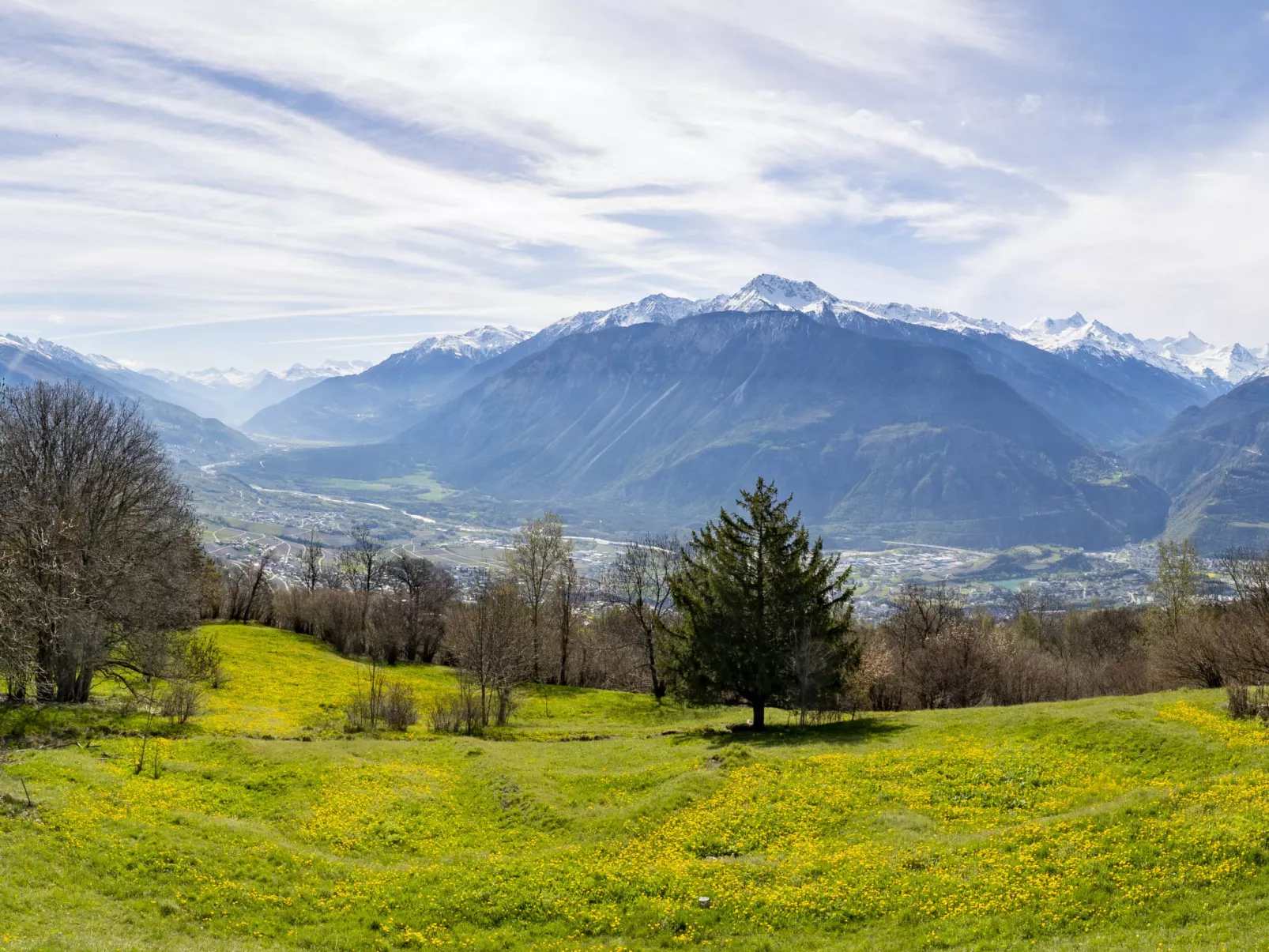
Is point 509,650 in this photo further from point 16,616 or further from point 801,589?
point 16,616

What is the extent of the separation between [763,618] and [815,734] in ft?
27.7

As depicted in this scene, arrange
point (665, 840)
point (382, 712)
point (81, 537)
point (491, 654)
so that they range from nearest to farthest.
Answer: point (665, 840) < point (81, 537) < point (382, 712) < point (491, 654)

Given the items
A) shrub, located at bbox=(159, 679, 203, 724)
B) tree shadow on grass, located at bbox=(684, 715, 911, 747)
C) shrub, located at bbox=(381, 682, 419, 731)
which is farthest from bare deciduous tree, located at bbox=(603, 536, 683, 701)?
shrub, located at bbox=(159, 679, 203, 724)

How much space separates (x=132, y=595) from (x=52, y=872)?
110ft

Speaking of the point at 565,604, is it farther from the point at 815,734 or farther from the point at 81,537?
the point at 81,537

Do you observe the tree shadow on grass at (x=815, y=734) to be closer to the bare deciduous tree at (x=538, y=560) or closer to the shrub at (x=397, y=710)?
the shrub at (x=397, y=710)

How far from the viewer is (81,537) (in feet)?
155

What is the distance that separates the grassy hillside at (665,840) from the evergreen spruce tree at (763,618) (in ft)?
20.6

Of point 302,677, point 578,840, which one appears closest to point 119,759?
point 578,840

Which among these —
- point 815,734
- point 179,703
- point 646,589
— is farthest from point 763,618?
point 646,589

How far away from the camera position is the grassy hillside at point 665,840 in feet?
70.5

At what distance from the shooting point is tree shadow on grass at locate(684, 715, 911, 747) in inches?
1682

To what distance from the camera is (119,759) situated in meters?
35.8

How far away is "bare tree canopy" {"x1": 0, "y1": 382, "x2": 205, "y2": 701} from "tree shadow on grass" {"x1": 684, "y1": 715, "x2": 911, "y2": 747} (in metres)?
37.0
